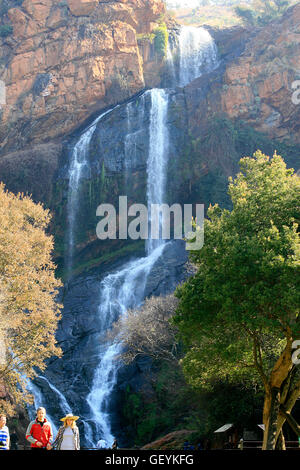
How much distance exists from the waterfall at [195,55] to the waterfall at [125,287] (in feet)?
22.5

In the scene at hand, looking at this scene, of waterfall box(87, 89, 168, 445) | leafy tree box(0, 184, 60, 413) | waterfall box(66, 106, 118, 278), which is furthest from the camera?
waterfall box(66, 106, 118, 278)

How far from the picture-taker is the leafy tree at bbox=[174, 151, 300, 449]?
14.1m

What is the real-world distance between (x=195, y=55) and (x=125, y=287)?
1253 inches

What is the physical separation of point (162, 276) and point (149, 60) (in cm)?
2922

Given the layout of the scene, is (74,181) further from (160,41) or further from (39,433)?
(39,433)

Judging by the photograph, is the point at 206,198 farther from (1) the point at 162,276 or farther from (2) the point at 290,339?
(2) the point at 290,339

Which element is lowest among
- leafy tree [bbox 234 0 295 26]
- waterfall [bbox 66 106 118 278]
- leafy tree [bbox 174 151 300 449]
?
leafy tree [bbox 174 151 300 449]

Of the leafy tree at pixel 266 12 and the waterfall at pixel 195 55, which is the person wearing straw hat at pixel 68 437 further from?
the leafy tree at pixel 266 12

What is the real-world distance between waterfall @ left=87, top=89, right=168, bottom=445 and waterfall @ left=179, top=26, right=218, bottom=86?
6.85 meters

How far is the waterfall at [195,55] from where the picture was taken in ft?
181

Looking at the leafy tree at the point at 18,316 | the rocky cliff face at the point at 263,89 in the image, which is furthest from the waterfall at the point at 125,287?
the leafy tree at the point at 18,316

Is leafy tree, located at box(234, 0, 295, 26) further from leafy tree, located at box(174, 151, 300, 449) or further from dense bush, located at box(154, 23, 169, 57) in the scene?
leafy tree, located at box(174, 151, 300, 449)

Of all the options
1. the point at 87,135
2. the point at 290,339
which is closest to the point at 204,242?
the point at 290,339

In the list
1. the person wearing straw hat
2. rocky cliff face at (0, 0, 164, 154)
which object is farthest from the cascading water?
the person wearing straw hat
